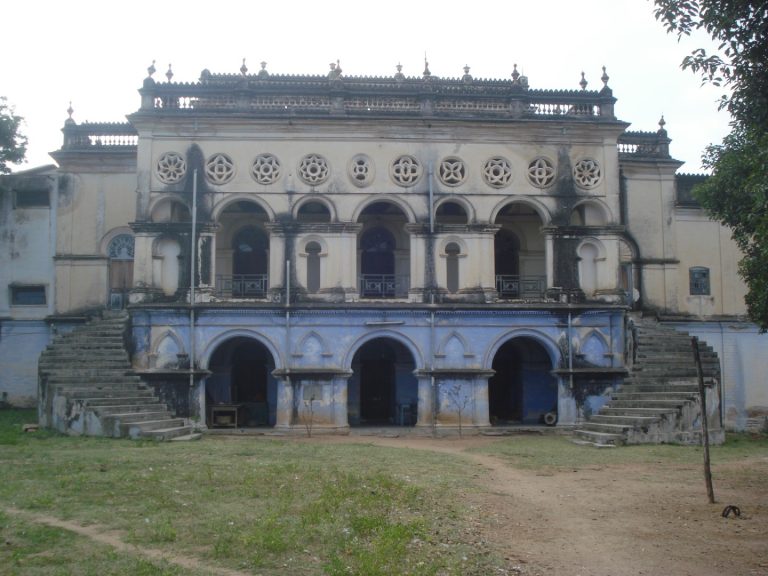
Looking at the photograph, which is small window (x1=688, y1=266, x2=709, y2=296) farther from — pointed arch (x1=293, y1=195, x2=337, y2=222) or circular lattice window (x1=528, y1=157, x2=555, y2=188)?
pointed arch (x1=293, y1=195, x2=337, y2=222)

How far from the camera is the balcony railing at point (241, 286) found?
83.9 feet

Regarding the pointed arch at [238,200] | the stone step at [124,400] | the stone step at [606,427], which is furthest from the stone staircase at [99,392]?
the stone step at [606,427]

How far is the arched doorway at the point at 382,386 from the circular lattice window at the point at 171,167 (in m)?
8.13

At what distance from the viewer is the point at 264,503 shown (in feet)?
36.5

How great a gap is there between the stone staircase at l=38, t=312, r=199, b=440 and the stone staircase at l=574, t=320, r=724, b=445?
11214 millimetres

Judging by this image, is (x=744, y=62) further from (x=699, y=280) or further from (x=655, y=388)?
(x=699, y=280)

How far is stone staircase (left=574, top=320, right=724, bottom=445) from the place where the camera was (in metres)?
20.3

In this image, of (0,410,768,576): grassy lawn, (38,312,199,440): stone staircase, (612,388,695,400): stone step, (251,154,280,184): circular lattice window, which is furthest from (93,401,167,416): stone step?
(612,388,695,400): stone step

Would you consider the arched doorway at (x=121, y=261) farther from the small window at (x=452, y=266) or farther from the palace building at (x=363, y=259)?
the small window at (x=452, y=266)

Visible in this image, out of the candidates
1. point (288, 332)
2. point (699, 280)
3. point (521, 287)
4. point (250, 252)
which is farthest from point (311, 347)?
point (699, 280)

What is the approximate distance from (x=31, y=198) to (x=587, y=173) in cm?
1928

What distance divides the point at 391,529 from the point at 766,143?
24.2ft

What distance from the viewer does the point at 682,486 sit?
45.8 ft

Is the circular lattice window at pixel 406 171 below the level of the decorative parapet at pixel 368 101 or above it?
below
